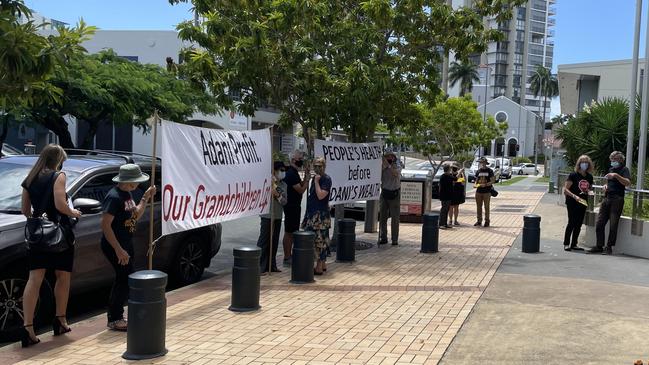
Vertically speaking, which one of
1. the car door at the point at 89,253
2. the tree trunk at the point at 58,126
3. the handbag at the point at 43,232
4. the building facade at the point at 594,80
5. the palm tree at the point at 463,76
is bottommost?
the car door at the point at 89,253

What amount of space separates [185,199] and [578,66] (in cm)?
3204

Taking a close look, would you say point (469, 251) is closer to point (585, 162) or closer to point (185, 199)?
point (585, 162)

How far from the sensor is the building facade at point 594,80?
32438 mm

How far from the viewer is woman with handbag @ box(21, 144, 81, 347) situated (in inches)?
213

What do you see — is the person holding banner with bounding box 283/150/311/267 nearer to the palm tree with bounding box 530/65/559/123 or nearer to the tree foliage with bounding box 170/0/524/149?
the tree foliage with bounding box 170/0/524/149

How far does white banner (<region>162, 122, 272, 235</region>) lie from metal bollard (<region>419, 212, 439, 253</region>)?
3.63m

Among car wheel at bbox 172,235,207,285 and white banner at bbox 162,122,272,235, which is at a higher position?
white banner at bbox 162,122,272,235

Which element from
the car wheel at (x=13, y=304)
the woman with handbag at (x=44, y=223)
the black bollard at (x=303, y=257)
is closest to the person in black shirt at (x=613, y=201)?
the black bollard at (x=303, y=257)

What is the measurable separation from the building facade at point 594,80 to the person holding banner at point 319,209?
2615 centimetres

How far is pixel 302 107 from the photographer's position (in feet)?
37.1

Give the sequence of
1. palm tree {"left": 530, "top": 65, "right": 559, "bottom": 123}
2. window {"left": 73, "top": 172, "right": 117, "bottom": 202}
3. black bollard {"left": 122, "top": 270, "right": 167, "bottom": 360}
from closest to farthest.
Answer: black bollard {"left": 122, "top": 270, "right": 167, "bottom": 360}, window {"left": 73, "top": 172, "right": 117, "bottom": 202}, palm tree {"left": 530, "top": 65, "right": 559, "bottom": 123}

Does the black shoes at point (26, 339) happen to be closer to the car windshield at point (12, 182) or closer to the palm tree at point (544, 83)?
the car windshield at point (12, 182)

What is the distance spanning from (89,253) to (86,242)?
137 mm

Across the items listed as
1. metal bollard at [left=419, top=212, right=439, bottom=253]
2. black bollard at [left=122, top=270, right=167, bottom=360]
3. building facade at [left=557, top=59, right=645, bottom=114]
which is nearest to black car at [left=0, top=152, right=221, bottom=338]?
black bollard at [left=122, top=270, right=167, bottom=360]
